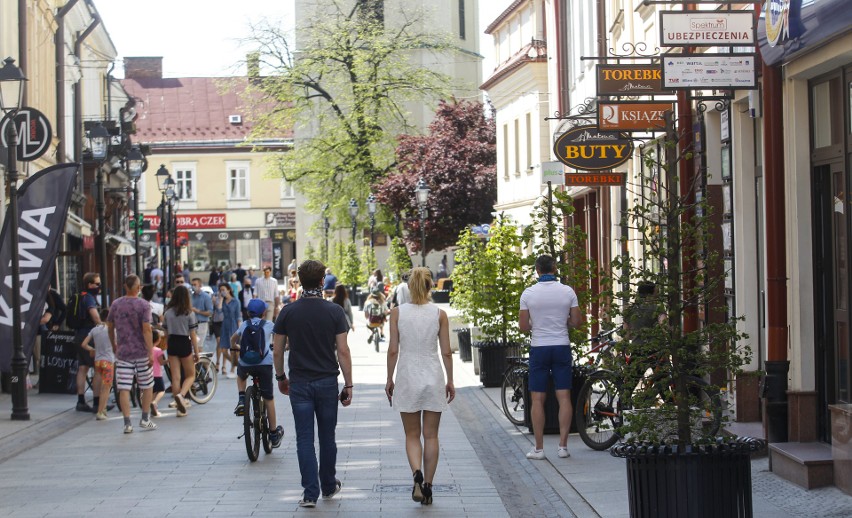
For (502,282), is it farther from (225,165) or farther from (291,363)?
(225,165)

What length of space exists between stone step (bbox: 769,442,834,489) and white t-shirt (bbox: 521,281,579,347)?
239cm

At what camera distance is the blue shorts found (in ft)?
40.0

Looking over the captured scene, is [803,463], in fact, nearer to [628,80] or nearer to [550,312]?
[550,312]

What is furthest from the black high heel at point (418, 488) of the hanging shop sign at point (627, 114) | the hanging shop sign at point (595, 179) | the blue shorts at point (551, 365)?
the hanging shop sign at point (595, 179)

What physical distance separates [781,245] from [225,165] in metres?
74.9

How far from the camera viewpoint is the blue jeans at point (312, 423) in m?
9.78

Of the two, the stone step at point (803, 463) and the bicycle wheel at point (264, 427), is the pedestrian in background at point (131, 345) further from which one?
the stone step at point (803, 463)

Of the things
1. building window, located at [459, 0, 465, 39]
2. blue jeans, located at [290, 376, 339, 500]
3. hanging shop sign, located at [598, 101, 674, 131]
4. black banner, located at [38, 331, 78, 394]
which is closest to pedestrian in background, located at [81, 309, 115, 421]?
black banner, located at [38, 331, 78, 394]

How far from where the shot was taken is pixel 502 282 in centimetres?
1816

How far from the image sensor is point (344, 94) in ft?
182

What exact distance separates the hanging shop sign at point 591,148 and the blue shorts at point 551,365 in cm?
580

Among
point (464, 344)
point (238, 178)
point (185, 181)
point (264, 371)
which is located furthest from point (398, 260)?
point (185, 181)

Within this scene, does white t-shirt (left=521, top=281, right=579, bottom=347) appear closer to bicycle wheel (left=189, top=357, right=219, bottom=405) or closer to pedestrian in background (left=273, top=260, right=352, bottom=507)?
pedestrian in background (left=273, top=260, right=352, bottom=507)

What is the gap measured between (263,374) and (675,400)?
5.82 metres
